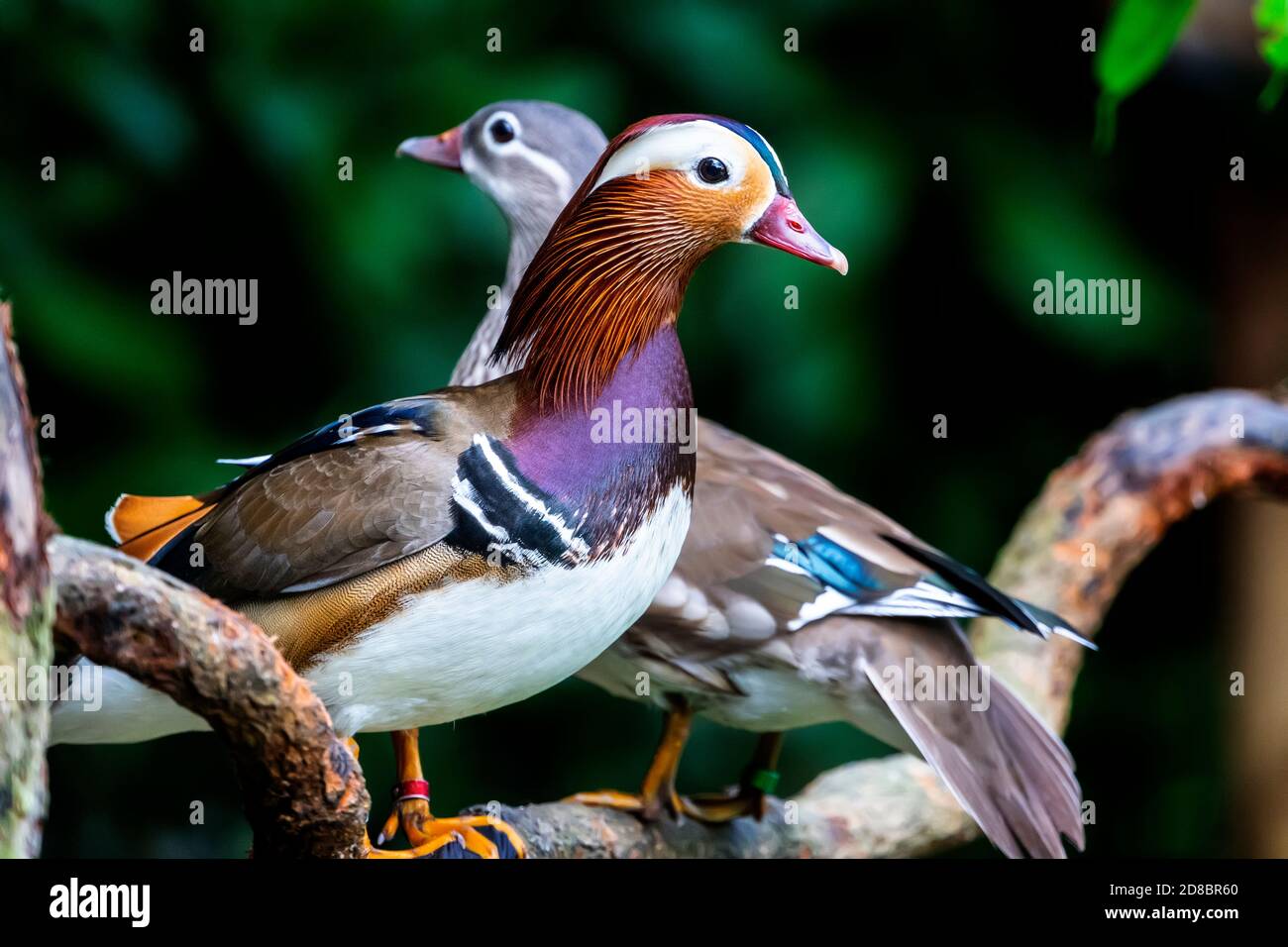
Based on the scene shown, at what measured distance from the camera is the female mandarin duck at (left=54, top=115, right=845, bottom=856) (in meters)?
1.00

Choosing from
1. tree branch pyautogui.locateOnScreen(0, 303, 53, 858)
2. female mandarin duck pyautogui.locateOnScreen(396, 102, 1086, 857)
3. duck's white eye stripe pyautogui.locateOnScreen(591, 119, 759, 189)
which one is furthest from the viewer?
female mandarin duck pyautogui.locateOnScreen(396, 102, 1086, 857)

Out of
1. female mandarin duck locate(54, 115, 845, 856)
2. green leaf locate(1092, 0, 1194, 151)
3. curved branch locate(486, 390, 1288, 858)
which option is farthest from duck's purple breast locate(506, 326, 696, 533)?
curved branch locate(486, 390, 1288, 858)

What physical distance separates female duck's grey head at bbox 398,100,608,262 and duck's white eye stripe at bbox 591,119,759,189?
0.43m

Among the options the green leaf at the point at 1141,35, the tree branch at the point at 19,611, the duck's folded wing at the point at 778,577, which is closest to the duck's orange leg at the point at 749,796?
the duck's folded wing at the point at 778,577

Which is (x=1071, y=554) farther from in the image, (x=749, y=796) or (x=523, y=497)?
(x=523, y=497)

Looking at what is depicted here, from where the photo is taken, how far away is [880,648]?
1.41m

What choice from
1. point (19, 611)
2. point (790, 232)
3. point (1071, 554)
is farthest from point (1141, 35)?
point (19, 611)

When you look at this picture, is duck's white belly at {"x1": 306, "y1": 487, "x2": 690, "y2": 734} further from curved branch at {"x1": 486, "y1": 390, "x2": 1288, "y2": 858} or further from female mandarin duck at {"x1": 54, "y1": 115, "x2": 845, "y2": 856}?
curved branch at {"x1": 486, "y1": 390, "x2": 1288, "y2": 858}

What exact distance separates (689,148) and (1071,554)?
3.38 ft

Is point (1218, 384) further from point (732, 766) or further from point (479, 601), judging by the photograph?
point (479, 601)

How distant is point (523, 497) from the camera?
991 millimetres
